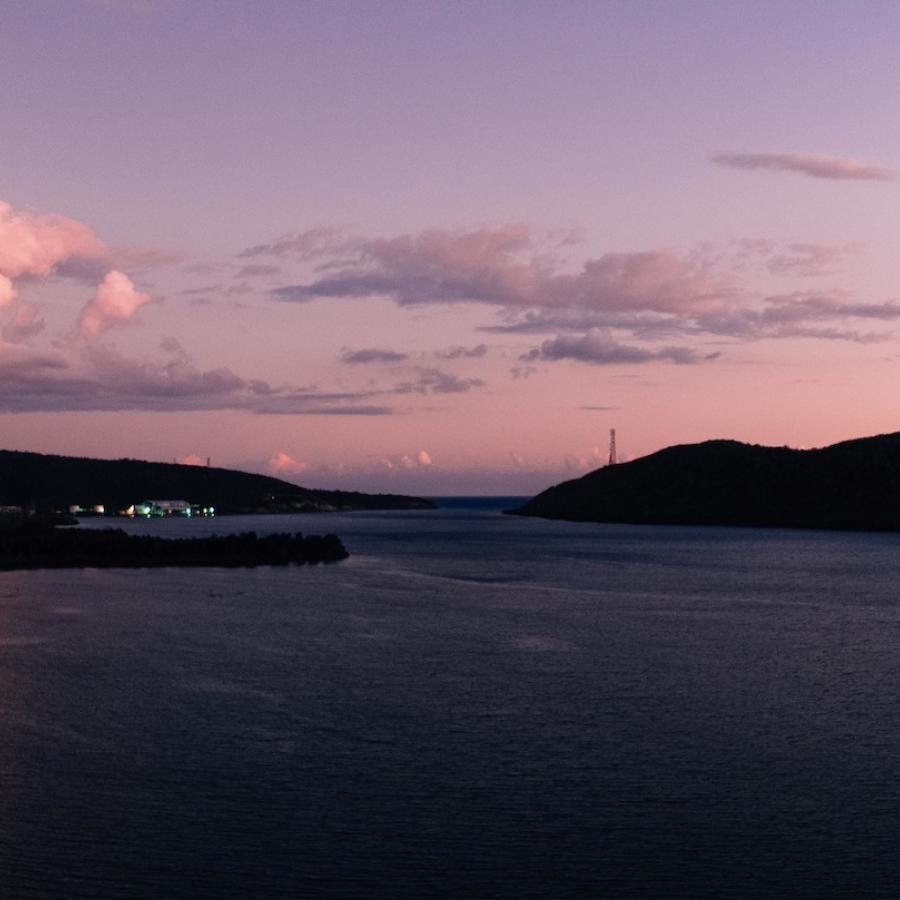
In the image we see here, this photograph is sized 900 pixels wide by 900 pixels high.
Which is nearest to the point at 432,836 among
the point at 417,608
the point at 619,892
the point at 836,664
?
the point at 619,892

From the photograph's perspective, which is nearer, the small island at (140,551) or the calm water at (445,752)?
the calm water at (445,752)

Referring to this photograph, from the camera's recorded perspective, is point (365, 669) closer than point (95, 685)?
No

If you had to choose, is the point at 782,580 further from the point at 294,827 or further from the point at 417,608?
the point at 294,827

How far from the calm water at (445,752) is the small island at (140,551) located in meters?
27.7

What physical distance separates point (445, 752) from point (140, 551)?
68.0 metres

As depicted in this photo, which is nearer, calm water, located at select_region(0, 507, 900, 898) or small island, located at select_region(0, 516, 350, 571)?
calm water, located at select_region(0, 507, 900, 898)

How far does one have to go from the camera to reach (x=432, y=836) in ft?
71.5

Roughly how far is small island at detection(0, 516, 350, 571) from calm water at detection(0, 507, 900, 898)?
1092 inches

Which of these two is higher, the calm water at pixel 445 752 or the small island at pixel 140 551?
the small island at pixel 140 551

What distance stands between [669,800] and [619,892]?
5.52 m

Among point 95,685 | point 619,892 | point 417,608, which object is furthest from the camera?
point 417,608

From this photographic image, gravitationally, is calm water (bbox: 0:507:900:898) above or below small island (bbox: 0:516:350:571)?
below

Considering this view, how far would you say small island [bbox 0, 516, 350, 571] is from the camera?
3479 inches

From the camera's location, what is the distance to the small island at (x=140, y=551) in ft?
290
